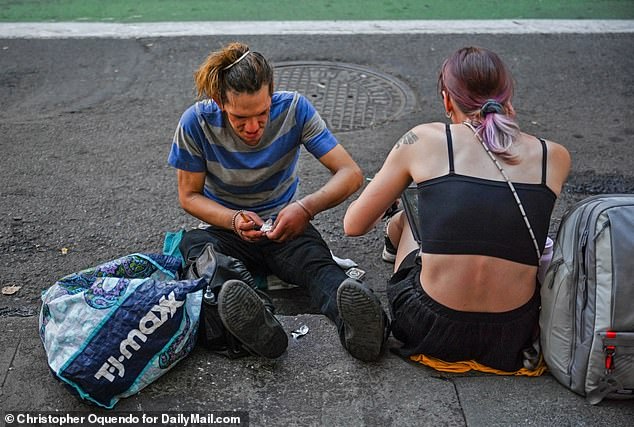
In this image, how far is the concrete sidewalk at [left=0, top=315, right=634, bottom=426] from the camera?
2.81 m

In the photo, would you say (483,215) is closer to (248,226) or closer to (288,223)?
(288,223)

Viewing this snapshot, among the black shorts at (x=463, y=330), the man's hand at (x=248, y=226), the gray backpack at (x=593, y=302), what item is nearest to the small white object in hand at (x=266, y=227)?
the man's hand at (x=248, y=226)

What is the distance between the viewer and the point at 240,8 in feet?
26.2

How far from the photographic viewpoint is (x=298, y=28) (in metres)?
7.39

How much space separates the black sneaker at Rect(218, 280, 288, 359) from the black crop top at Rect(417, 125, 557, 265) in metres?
0.69

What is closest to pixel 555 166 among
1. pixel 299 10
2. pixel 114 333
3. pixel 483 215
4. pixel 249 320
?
pixel 483 215

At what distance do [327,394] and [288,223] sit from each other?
0.85m

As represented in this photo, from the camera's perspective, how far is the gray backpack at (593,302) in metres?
2.69

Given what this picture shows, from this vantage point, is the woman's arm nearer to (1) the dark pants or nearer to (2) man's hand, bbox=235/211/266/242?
(1) the dark pants

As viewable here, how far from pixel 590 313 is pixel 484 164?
648 mm

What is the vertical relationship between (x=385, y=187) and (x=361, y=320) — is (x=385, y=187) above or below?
above

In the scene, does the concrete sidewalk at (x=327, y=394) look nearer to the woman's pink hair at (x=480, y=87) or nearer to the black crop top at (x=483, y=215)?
the black crop top at (x=483, y=215)

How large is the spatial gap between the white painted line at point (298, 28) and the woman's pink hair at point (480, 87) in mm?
4543

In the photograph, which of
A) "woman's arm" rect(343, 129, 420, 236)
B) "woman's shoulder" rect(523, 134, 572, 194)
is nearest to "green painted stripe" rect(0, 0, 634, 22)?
"woman's arm" rect(343, 129, 420, 236)
